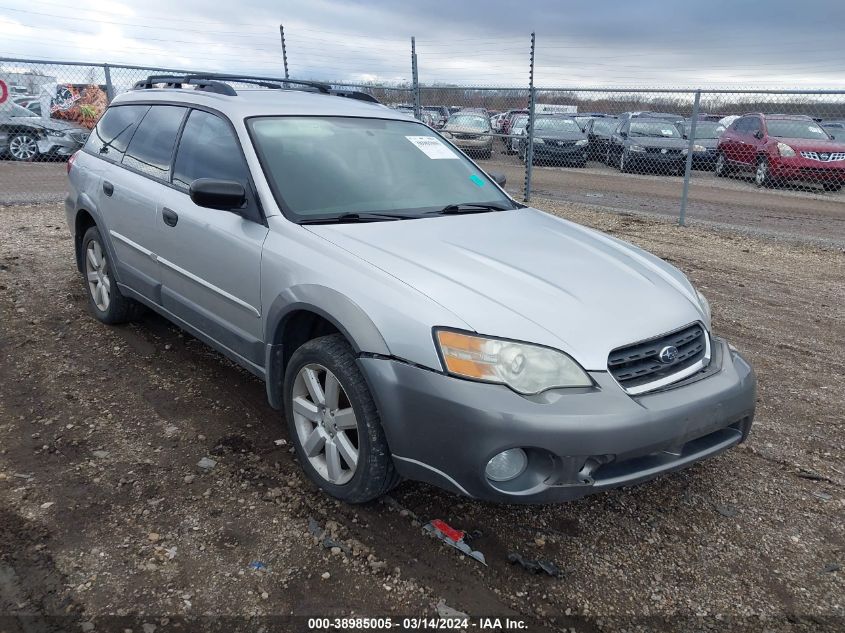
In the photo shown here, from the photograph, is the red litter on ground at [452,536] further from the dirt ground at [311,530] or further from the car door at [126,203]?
the car door at [126,203]

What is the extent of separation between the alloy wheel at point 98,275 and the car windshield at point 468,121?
1276cm

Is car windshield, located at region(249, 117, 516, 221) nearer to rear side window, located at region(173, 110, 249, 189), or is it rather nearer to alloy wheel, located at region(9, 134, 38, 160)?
rear side window, located at region(173, 110, 249, 189)

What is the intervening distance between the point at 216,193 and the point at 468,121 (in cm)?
1457

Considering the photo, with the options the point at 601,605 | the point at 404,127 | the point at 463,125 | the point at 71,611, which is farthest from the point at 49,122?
the point at 601,605

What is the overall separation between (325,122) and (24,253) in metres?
4.90

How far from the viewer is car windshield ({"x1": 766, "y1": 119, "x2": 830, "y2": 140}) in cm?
1359

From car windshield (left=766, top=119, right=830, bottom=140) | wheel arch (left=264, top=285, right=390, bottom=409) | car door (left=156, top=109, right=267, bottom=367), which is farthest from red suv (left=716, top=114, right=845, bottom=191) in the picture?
wheel arch (left=264, top=285, right=390, bottom=409)

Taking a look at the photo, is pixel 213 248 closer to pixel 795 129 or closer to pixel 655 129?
pixel 795 129

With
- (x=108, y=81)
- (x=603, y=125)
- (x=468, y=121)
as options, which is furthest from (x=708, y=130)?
(x=108, y=81)

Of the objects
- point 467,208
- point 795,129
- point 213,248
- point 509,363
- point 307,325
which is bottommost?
point 795,129

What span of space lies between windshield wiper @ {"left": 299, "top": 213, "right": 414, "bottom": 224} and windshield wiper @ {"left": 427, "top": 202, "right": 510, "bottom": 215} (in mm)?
241

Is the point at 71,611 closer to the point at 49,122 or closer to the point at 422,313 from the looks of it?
the point at 422,313

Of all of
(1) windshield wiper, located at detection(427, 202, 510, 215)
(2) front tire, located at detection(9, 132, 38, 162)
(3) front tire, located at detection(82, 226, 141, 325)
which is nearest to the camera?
(1) windshield wiper, located at detection(427, 202, 510, 215)

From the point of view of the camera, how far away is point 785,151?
1277 cm
